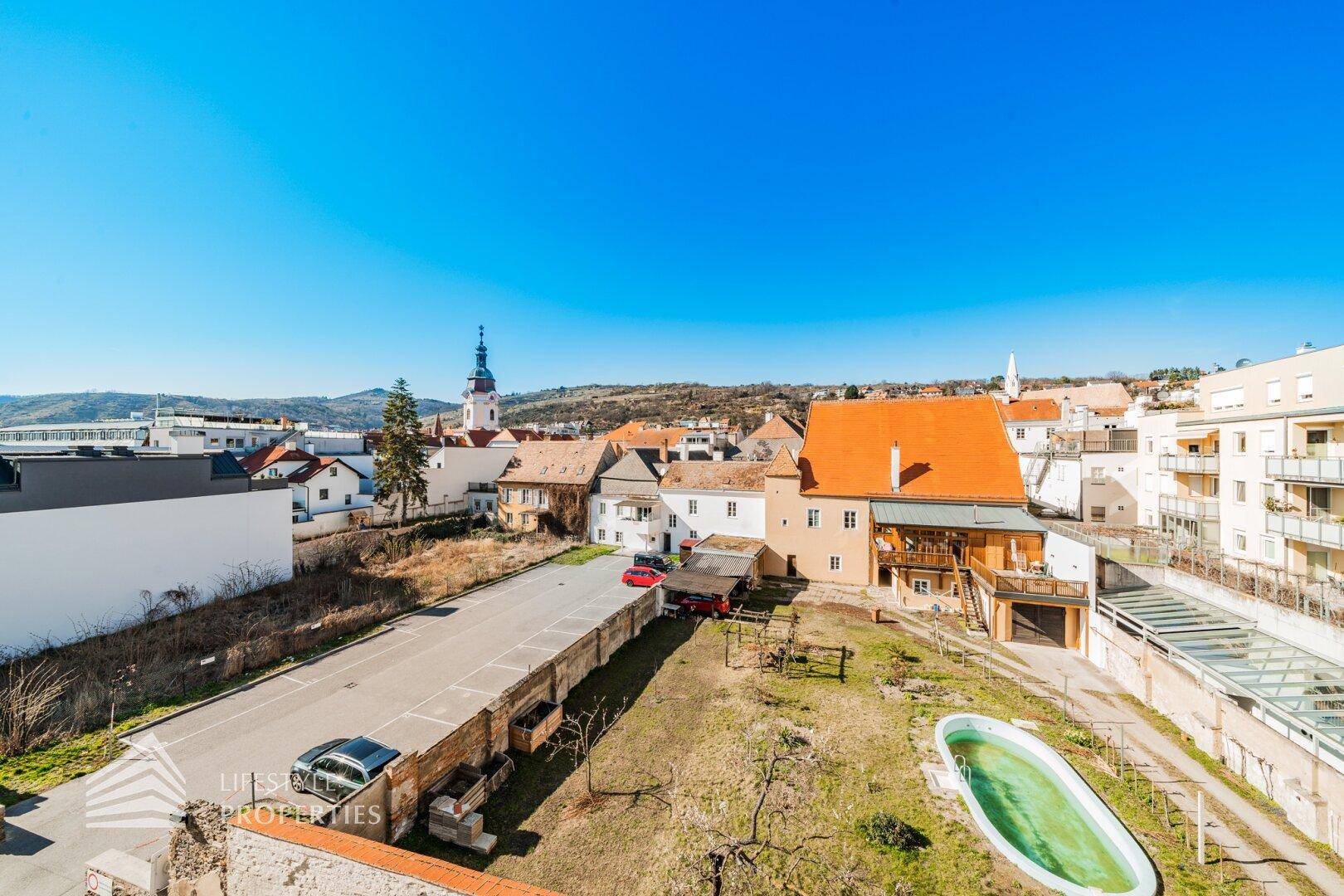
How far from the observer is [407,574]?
2744 cm

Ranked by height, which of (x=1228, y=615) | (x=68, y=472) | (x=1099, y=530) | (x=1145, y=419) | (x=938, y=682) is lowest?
(x=938, y=682)

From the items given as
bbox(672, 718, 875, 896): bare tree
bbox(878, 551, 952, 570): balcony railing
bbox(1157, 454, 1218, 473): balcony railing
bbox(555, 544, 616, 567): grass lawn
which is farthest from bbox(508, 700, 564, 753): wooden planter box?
bbox(1157, 454, 1218, 473): balcony railing

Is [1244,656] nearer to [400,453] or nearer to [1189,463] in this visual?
[1189,463]

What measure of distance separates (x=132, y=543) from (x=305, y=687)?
1154 cm

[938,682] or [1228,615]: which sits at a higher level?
[1228,615]

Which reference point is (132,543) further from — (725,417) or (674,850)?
(725,417)

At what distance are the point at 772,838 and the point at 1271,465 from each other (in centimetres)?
2251

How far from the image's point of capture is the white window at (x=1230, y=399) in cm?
Result: 2091

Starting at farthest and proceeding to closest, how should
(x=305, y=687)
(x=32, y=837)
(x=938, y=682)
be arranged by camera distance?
(x=938, y=682), (x=305, y=687), (x=32, y=837)

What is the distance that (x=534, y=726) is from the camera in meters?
13.0

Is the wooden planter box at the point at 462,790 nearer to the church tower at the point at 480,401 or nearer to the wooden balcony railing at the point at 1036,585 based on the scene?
the wooden balcony railing at the point at 1036,585

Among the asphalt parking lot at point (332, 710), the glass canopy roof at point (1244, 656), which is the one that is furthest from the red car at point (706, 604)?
the glass canopy roof at point (1244, 656)

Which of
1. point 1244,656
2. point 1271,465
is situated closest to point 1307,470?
point 1271,465

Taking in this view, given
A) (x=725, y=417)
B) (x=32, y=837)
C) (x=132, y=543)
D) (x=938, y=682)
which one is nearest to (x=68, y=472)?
(x=132, y=543)
